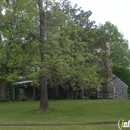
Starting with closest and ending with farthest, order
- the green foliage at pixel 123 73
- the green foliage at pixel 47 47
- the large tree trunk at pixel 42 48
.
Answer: the green foliage at pixel 47 47 → the large tree trunk at pixel 42 48 → the green foliage at pixel 123 73

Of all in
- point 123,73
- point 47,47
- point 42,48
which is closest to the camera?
point 47,47

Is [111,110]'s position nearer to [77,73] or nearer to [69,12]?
[77,73]

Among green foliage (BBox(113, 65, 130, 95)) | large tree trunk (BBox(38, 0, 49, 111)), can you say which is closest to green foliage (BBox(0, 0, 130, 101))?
large tree trunk (BBox(38, 0, 49, 111))

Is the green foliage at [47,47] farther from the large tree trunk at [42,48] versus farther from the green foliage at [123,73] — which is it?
the green foliage at [123,73]

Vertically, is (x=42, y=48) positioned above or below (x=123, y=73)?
below

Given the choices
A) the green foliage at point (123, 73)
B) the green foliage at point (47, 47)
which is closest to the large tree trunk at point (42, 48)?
the green foliage at point (47, 47)

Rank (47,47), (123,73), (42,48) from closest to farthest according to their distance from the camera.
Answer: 1. (47,47)
2. (42,48)
3. (123,73)

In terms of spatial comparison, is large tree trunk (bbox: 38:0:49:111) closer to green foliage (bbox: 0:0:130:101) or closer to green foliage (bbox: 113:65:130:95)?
green foliage (bbox: 0:0:130:101)

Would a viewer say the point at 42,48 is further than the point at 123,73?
No

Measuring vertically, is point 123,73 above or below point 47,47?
above

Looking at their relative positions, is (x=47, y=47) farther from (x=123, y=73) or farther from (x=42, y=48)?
(x=123, y=73)

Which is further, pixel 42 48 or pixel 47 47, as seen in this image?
pixel 42 48

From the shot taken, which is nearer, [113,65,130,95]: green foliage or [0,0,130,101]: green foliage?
[0,0,130,101]: green foliage

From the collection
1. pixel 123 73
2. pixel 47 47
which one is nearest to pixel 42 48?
pixel 47 47
